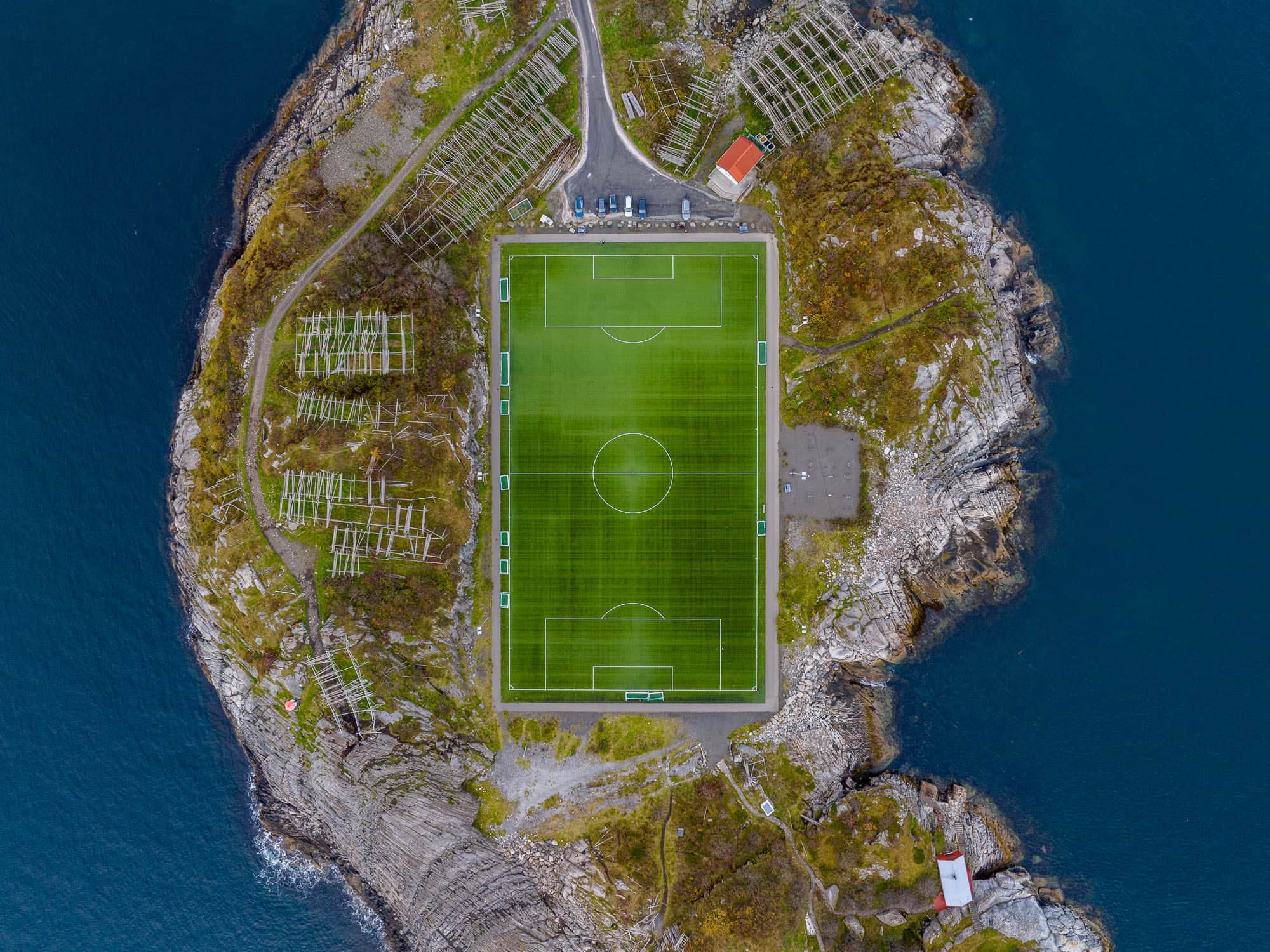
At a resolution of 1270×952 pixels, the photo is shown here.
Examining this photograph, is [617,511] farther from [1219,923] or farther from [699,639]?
[1219,923]

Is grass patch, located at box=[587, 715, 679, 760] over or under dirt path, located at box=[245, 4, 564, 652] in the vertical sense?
under

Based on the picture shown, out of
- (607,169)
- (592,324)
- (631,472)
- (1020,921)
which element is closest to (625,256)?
(592,324)

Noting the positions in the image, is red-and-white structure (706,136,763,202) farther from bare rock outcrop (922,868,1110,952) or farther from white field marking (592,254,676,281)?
bare rock outcrop (922,868,1110,952)

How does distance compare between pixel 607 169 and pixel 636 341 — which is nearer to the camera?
pixel 607 169

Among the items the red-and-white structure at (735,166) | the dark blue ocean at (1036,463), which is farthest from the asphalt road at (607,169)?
the dark blue ocean at (1036,463)

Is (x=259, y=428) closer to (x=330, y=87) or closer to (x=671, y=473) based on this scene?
(x=330, y=87)

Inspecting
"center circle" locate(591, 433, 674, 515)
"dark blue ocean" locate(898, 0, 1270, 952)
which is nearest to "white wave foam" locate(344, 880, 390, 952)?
"center circle" locate(591, 433, 674, 515)

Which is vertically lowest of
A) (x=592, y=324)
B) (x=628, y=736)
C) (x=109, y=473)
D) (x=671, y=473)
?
(x=628, y=736)
